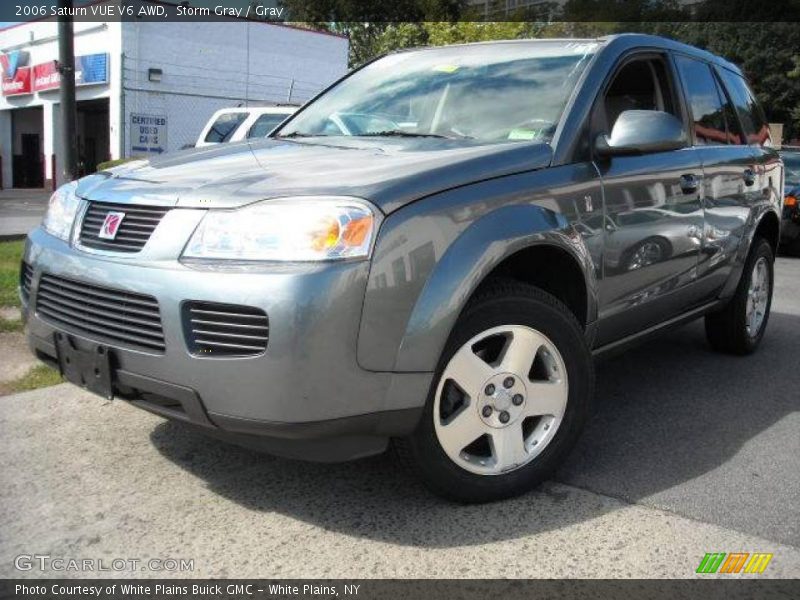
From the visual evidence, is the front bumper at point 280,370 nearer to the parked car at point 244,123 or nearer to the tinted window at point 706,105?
the tinted window at point 706,105

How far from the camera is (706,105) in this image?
456 cm

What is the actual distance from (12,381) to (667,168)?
372 cm

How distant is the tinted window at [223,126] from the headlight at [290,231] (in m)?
9.67

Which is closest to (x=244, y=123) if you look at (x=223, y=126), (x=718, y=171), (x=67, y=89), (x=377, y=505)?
(x=223, y=126)

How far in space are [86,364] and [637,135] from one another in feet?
7.75

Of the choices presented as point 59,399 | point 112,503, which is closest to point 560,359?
point 112,503

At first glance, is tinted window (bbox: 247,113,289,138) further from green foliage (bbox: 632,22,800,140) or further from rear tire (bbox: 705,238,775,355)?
green foliage (bbox: 632,22,800,140)

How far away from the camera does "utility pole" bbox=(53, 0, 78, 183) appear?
8.09 m

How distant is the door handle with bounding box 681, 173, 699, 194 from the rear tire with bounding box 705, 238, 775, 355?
1220mm

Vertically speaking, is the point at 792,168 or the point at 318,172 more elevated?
the point at 318,172

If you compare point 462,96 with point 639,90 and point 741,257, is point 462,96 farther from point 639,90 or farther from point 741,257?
point 741,257

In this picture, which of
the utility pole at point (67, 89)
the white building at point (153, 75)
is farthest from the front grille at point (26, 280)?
the white building at point (153, 75)

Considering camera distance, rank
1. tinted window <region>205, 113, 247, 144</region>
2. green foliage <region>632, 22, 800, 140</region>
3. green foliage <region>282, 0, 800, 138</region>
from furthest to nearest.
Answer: green foliage <region>632, 22, 800, 140</region> < green foliage <region>282, 0, 800, 138</region> < tinted window <region>205, 113, 247, 144</region>

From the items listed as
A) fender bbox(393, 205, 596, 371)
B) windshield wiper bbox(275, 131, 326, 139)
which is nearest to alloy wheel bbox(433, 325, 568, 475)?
fender bbox(393, 205, 596, 371)
